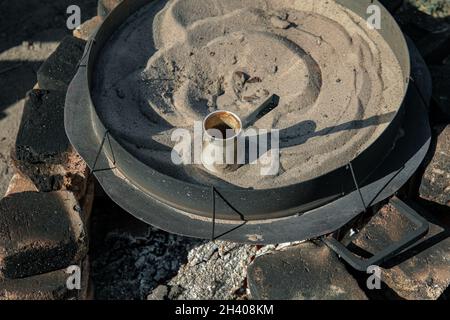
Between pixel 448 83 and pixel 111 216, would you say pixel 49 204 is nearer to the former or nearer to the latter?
pixel 111 216

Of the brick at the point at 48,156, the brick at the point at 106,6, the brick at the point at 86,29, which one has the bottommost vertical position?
the brick at the point at 48,156

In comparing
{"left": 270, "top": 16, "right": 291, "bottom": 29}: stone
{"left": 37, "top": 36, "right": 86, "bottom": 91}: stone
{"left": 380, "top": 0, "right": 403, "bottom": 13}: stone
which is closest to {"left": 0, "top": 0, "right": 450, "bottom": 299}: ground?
{"left": 37, "top": 36, "right": 86, "bottom": 91}: stone

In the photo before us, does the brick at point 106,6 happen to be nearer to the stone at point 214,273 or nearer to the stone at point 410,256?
Result: the stone at point 214,273

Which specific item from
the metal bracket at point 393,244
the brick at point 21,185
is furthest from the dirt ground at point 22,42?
the metal bracket at point 393,244

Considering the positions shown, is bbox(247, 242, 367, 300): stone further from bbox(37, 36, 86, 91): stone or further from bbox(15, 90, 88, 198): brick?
bbox(37, 36, 86, 91): stone

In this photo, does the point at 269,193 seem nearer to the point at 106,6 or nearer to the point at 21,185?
the point at 21,185

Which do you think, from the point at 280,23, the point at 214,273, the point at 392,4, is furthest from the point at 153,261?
the point at 392,4
